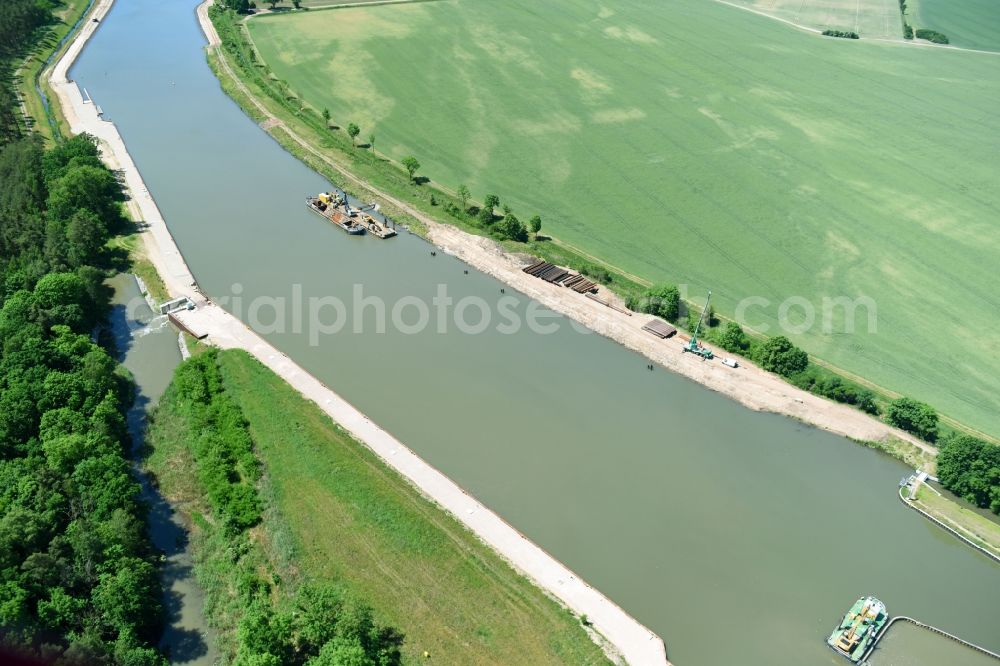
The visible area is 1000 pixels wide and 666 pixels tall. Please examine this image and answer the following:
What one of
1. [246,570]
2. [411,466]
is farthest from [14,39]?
[246,570]

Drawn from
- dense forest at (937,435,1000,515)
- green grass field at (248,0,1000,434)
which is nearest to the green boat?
dense forest at (937,435,1000,515)

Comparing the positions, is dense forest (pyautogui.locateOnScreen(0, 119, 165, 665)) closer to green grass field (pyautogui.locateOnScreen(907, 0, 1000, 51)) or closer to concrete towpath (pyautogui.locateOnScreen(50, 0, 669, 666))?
concrete towpath (pyautogui.locateOnScreen(50, 0, 669, 666))

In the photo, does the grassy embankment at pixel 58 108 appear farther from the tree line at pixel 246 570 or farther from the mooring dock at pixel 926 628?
the mooring dock at pixel 926 628

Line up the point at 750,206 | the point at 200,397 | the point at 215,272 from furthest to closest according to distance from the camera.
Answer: the point at 750,206 → the point at 215,272 → the point at 200,397

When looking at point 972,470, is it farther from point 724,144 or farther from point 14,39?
point 14,39

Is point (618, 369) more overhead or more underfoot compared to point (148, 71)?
more underfoot

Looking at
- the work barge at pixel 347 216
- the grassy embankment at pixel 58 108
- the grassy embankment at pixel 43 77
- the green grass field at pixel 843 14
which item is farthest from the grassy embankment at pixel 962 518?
the green grass field at pixel 843 14

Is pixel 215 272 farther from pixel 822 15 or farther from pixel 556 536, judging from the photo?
pixel 822 15

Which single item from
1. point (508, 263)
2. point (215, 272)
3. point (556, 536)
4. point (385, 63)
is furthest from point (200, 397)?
point (385, 63)

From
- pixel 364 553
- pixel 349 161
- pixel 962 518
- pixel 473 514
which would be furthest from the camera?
pixel 349 161
